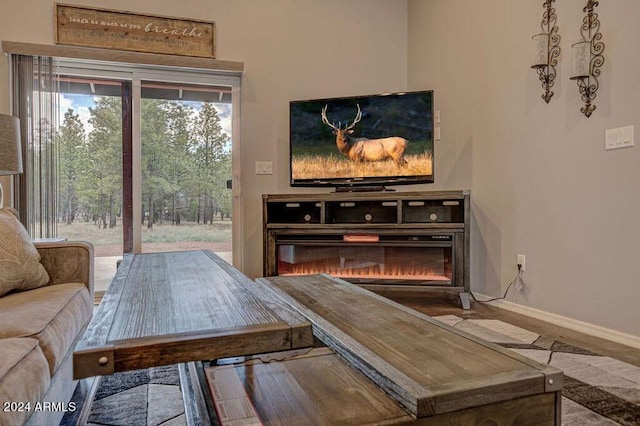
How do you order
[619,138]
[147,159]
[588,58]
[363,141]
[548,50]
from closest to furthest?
[619,138], [588,58], [548,50], [363,141], [147,159]

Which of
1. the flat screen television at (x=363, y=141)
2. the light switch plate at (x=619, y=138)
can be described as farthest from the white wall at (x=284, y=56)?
the light switch plate at (x=619, y=138)

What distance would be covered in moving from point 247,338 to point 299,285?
3.00 ft

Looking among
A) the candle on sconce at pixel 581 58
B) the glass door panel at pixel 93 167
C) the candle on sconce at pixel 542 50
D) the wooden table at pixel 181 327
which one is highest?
the candle on sconce at pixel 542 50

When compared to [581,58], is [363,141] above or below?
below

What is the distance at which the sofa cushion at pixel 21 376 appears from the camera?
0.92 m

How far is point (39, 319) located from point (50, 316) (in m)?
0.05

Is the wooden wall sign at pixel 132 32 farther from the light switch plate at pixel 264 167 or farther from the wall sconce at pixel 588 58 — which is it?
the wall sconce at pixel 588 58

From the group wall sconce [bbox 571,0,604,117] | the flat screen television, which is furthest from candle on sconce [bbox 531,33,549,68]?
the flat screen television

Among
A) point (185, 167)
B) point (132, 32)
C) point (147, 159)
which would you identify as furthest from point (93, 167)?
point (132, 32)

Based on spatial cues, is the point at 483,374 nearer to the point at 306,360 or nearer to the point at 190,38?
the point at 306,360

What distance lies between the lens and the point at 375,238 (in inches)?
136

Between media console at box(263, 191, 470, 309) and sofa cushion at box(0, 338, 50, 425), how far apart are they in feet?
8.06

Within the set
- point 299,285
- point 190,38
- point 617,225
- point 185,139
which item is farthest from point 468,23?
point 299,285

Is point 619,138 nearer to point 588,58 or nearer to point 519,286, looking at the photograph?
point 588,58
